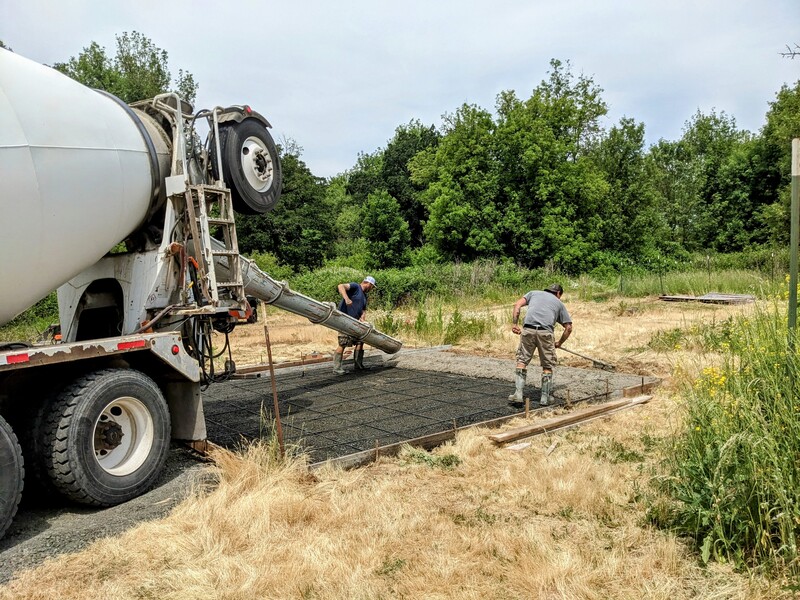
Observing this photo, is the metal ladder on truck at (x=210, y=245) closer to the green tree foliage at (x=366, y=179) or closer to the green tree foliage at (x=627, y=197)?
the green tree foliage at (x=627, y=197)

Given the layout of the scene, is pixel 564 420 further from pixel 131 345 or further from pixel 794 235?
pixel 131 345

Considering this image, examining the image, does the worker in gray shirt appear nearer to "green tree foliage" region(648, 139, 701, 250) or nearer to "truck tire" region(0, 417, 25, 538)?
"truck tire" region(0, 417, 25, 538)

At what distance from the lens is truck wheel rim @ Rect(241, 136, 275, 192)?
5.71 metres

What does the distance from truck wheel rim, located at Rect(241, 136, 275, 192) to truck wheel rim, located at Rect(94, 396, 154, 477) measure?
2.21 meters

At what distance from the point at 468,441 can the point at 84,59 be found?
103 feet

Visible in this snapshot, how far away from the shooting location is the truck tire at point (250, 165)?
5.54 m

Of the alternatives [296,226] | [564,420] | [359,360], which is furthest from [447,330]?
[296,226]

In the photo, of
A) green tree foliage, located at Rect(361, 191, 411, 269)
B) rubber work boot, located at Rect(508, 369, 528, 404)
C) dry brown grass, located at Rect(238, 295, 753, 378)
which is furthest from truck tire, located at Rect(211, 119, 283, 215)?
green tree foliage, located at Rect(361, 191, 411, 269)

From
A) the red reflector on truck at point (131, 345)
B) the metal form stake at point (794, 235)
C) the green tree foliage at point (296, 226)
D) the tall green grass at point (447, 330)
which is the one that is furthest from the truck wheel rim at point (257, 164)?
the green tree foliage at point (296, 226)

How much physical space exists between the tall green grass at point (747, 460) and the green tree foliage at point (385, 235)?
3046 centimetres

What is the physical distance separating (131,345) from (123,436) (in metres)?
0.62

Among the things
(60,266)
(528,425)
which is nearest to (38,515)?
(60,266)

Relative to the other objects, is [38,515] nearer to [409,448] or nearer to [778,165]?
[409,448]

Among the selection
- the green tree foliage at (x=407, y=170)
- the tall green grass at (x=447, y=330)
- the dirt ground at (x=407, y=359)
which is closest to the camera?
the dirt ground at (x=407, y=359)
